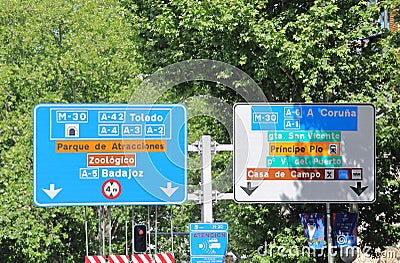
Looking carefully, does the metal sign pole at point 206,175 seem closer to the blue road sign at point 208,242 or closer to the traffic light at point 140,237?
the blue road sign at point 208,242

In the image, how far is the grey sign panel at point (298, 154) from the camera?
18672 mm

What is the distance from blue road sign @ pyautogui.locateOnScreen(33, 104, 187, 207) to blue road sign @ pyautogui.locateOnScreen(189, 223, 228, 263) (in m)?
1.35

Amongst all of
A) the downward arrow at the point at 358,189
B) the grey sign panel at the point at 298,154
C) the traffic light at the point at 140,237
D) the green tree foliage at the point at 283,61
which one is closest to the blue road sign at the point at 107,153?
the grey sign panel at the point at 298,154

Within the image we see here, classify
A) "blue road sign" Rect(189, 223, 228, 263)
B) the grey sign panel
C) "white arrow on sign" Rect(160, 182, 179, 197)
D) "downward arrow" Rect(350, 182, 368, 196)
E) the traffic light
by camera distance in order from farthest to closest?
the traffic light
"downward arrow" Rect(350, 182, 368, 196)
"white arrow on sign" Rect(160, 182, 179, 197)
the grey sign panel
"blue road sign" Rect(189, 223, 228, 263)

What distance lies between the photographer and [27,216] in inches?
1385

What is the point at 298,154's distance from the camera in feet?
61.0

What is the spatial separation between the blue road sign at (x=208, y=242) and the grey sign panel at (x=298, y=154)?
1228mm

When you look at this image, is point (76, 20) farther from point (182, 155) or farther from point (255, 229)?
point (182, 155)

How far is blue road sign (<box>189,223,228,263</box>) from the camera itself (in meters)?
17.7

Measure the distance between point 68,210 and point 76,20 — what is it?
7.49 meters

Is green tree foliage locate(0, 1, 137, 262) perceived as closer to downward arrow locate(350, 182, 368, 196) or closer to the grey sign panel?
the grey sign panel

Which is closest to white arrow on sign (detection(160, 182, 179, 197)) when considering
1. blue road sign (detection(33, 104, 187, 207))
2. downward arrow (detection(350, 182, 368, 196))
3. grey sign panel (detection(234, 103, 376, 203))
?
blue road sign (detection(33, 104, 187, 207))

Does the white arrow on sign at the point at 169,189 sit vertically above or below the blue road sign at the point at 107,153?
below

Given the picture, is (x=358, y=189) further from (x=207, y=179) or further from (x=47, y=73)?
(x=47, y=73)
